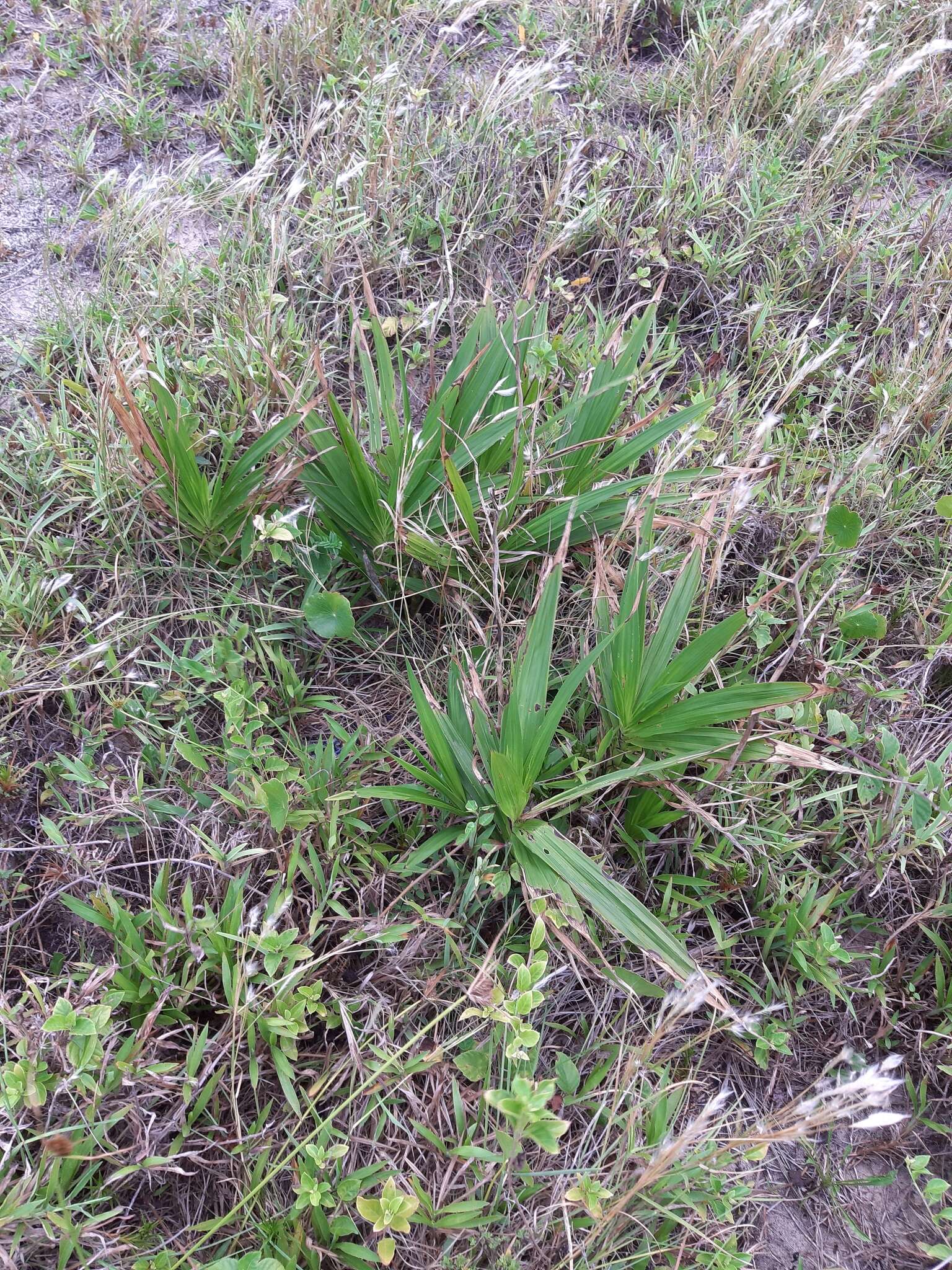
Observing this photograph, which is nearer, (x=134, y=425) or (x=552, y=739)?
(x=552, y=739)

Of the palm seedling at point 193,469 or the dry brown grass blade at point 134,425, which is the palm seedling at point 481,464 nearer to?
the palm seedling at point 193,469

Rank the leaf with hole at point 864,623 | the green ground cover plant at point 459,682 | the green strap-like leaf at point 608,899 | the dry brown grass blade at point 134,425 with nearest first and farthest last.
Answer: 1. the green ground cover plant at point 459,682
2. the green strap-like leaf at point 608,899
3. the dry brown grass blade at point 134,425
4. the leaf with hole at point 864,623

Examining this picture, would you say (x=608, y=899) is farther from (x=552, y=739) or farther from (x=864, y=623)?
(x=864, y=623)

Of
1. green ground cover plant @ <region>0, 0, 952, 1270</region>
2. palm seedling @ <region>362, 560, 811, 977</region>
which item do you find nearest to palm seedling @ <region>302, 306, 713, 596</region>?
green ground cover plant @ <region>0, 0, 952, 1270</region>

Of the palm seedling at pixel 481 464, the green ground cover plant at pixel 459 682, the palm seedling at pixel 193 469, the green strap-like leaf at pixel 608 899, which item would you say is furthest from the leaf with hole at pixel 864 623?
the palm seedling at pixel 193 469

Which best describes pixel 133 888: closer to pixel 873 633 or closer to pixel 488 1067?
pixel 488 1067

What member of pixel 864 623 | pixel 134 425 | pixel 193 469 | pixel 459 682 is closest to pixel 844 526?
pixel 864 623

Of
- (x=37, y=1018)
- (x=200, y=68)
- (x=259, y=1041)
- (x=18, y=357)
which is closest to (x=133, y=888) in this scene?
(x=37, y=1018)

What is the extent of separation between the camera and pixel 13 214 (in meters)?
2.49

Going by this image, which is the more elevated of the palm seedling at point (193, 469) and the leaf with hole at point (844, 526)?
the leaf with hole at point (844, 526)

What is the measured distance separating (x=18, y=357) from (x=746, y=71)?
2552mm

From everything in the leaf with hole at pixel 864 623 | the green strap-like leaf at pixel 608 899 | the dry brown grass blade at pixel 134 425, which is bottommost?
the green strap-like leaf at pixel 608 899

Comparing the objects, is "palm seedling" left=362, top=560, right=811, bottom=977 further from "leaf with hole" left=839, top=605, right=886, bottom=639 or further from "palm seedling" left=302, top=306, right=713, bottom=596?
"leaf with hole" left=839, top=605, right=886, bottom=639

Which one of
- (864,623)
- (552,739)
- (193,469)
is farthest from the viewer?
(864,623)
